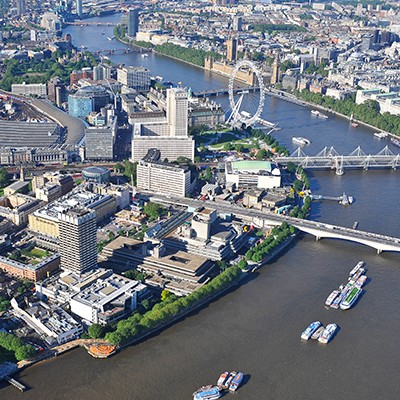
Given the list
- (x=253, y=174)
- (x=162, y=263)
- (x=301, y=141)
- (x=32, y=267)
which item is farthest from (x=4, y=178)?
(x=301, y=141)

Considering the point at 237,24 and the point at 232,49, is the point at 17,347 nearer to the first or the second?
the point at 232,49

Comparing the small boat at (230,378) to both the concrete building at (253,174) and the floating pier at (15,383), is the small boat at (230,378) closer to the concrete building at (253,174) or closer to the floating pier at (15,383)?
the floating pier at (15,383)

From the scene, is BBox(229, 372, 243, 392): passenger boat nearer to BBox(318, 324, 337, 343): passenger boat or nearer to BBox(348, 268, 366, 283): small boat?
BBox(318, 324, 337, 343): passenger boat

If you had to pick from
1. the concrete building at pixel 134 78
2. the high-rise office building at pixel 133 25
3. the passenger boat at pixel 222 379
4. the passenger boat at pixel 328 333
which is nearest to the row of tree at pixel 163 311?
the passenger boat at pixel 222 379

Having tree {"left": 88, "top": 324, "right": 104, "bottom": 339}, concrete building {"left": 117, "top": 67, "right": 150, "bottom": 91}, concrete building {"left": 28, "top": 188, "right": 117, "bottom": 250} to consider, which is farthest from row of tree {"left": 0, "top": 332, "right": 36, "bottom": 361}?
concrete building {"left": 117, "top": 67, "right": 150, "bottom": 91}

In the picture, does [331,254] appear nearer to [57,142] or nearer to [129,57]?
[57,142]
